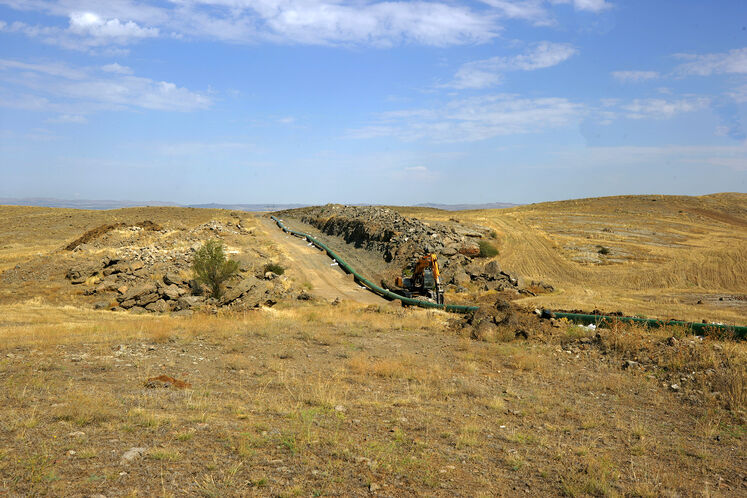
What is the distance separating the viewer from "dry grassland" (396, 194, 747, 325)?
2638cm

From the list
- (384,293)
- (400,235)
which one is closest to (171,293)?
(384,293)

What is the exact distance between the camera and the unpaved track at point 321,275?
3032 centimetres

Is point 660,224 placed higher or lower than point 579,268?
higher

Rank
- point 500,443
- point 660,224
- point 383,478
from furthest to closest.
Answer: point 660,224, point 500,443, point 383,478

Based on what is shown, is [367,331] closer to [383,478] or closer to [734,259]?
[383,478]

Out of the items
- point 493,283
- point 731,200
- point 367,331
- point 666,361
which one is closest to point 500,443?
point 666,361

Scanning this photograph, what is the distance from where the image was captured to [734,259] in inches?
1645

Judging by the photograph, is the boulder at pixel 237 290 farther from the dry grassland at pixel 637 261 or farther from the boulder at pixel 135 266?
the dry grassland at pixel 637 261

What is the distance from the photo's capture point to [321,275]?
36.0 meters

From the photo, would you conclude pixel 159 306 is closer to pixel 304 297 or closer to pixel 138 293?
pixel 138 293

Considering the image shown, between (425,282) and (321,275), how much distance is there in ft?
35.4

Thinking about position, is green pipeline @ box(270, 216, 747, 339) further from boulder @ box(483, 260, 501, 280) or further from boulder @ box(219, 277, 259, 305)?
boulder @ box(219, 277, 259, 305)

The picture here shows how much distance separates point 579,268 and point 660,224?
38042mm

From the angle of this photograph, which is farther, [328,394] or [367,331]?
[367,331]
